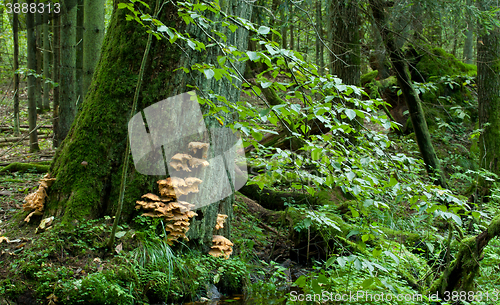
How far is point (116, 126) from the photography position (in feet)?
11.5

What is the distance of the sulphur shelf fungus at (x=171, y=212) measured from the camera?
3.21 meters

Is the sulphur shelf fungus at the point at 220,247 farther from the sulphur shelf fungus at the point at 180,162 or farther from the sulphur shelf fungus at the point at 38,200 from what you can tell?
the sulphur shelf fungus at the point at 38,200

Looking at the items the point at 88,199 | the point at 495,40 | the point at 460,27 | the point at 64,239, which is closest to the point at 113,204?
the point at 88,199

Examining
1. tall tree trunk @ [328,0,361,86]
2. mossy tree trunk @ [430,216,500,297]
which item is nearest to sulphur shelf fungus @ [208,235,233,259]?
mossy tree trunk @ [430,216,500,297]

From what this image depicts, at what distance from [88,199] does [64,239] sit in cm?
46

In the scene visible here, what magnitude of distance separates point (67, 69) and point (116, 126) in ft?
12.8

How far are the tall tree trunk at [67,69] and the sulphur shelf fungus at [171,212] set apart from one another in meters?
4.31

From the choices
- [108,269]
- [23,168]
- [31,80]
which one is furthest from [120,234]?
[31,80]

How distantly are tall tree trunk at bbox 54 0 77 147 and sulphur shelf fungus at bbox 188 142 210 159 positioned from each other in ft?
14.2

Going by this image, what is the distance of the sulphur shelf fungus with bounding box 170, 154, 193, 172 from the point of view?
3295mm

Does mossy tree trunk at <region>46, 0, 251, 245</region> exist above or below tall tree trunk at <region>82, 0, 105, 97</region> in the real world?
below

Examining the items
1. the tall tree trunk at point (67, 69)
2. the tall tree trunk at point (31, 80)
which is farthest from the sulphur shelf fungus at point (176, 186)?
the tall tree trunk at point (31, 80)

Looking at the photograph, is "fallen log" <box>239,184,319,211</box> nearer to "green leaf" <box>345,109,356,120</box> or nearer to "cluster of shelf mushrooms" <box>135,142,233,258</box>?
"cluster of shelf mushrooms" <box>135,142,233,258</box>

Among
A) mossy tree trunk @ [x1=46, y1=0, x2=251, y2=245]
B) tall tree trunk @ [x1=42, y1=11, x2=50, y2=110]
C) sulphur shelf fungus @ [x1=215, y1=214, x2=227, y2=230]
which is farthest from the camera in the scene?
tall tree trunk @ [x1=42, y1=11, x2=50, y2=110]
